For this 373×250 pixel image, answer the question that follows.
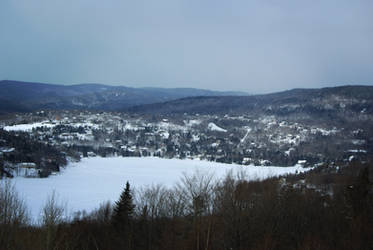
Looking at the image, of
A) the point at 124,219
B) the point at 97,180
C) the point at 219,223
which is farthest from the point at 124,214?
the point at 97,180

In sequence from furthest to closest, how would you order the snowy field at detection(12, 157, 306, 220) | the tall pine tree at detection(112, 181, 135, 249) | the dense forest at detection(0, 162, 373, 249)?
the snowy field at detection(12, 157, 306, 220) < the tall pine tree at detection(112, 181, 135, 249) < the dense forest at detection(0, 162, 373, 249)

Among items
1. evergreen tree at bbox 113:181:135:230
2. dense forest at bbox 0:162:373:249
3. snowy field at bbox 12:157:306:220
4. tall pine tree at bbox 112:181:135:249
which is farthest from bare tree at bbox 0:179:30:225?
snowy field at bbox 12:157:306:220

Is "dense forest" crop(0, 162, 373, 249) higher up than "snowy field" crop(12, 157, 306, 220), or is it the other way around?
"dense forest" crop(0, 162, 373, 249)

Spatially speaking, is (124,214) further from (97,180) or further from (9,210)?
(97,180)

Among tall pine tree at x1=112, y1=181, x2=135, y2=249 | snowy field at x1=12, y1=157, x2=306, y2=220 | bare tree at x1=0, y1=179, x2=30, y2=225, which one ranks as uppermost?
bare tree at x1=0, y1=179, x2=30, y2=225

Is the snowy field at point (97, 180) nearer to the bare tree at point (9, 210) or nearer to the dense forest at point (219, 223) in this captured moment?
the dense forest at point (219, 223)

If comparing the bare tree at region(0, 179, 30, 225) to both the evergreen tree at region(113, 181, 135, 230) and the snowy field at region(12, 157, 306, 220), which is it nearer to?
the evergreen tree at region(113, 181, 135, 230)

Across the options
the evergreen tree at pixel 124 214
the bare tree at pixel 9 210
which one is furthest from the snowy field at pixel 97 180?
the bare tree at pixel 9 210

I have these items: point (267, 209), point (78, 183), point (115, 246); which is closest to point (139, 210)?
point (115, 246)

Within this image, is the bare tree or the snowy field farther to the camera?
the snowy field
